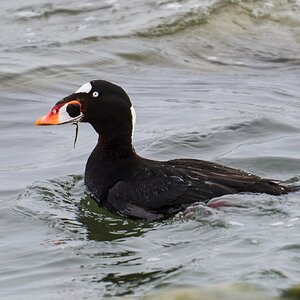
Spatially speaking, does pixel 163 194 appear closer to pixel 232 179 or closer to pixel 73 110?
pixel 232 179

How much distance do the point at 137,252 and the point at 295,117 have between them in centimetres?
505

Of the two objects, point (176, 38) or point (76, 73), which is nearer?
point (76, 73)

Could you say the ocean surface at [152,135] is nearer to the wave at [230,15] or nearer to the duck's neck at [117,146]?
the wave at [230,15]

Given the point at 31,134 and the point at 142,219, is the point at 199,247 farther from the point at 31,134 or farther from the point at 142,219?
the point at 31,134

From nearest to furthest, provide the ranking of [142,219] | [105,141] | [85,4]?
[142,219] → [105,141] → [85,4]

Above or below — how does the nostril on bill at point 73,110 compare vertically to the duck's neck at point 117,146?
above

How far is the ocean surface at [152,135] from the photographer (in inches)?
287

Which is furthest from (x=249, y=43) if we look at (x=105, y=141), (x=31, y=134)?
(x=105, y=141)

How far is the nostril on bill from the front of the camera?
30.7 feet

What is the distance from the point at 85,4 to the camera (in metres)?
18.9

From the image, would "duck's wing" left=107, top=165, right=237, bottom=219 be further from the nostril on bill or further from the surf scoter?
the nostril on bill

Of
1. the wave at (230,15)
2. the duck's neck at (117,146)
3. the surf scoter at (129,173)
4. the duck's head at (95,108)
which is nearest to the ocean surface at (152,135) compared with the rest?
the wave at (230,15)

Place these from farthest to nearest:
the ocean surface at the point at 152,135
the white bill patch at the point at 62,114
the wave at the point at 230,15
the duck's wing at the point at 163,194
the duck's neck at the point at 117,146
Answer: the wave at the point at 230,15 → the duck's neck at the point at 117,146 → the white bill patch at the point at 62,114 → the duck's wing at the point at 163,194 → the ocean surface at the point at 152,135

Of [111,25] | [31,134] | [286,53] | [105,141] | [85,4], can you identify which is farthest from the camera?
[85,4]
